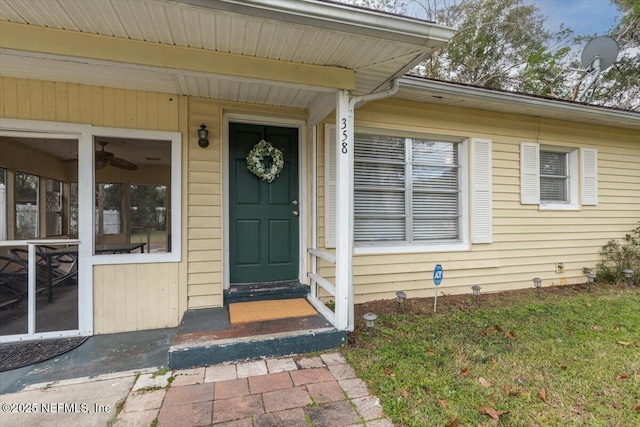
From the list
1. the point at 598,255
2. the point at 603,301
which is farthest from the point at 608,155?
the point at 603,301

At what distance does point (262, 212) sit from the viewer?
340cm

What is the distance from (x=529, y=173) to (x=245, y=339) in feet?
14.5

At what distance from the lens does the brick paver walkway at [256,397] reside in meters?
1.68

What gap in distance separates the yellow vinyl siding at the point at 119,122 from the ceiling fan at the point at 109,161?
8cm

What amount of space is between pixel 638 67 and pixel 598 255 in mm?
8319

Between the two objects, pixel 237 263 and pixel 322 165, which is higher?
pixel 322 165

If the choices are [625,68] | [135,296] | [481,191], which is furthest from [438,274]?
[625,68]

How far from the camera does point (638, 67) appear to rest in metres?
9.03

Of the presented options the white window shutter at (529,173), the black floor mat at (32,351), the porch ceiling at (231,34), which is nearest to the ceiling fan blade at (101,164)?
the porch ceiling at (231,34)

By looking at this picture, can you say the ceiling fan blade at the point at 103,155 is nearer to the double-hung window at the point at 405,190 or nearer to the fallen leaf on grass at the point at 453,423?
the double-hung window at the point at 405,190

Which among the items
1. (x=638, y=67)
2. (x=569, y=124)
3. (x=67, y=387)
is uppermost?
(x=638, y=67)

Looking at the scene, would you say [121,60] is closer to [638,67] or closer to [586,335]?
[586,335]

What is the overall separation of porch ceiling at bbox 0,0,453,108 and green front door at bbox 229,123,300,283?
875mm

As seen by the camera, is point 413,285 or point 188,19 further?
point 413,285
